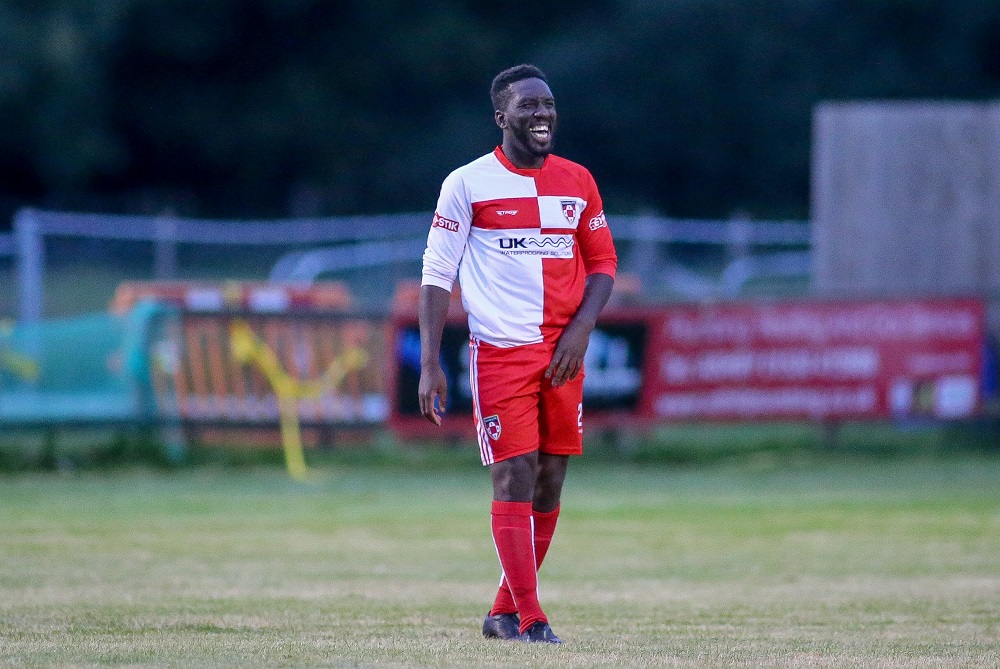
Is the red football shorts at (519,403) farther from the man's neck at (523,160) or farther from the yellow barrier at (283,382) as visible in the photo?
the yellow barrier at (283,382)

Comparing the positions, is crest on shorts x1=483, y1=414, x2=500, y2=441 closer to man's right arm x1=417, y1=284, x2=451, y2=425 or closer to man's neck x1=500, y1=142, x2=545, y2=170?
man's right arm x1=417, y1=284, x2=451, y2=425

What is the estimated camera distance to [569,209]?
630cm

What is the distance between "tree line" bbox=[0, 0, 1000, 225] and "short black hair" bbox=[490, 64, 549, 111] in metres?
32.6

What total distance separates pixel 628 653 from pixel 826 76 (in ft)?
123

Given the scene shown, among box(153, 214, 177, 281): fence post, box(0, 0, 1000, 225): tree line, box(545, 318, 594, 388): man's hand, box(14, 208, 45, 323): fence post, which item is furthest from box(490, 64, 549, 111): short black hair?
box(0, 0, 1000, 225): tree line

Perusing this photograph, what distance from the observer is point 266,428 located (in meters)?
15.1

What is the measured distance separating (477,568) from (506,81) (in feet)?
11.5

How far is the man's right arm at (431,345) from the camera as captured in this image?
20.5 ft

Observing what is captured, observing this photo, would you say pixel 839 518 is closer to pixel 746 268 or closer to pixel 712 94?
pixel 746 268

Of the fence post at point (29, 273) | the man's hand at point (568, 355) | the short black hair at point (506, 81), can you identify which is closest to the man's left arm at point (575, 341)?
the man's hand at point (568, 355)

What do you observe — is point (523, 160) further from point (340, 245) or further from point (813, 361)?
point (340, 245)

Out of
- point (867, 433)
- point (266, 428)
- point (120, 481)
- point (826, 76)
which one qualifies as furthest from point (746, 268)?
point (826, 76)

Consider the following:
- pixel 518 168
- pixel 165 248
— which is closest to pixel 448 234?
pixel 518 168

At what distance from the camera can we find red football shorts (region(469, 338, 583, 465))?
243 inches
